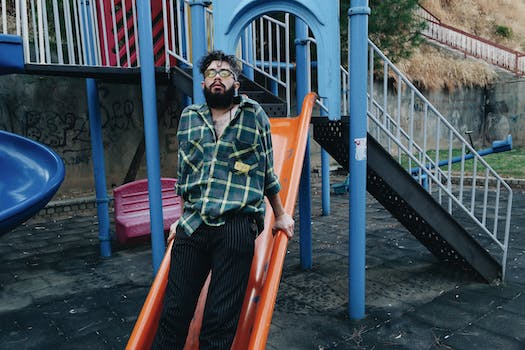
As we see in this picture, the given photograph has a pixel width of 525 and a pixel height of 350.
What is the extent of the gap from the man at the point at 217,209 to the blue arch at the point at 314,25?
3.87 feet

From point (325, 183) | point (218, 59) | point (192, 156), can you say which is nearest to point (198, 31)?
point (218, 59)

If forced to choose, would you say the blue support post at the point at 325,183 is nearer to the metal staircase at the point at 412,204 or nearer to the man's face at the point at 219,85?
the metal staircase at the point at 412,204

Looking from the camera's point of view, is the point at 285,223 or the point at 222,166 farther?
the point at 285,223

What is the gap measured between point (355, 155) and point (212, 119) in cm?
140

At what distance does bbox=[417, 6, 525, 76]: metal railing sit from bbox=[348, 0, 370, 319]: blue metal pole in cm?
1589

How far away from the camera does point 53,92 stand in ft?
23.7

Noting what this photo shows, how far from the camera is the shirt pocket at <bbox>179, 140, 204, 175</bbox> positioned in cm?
201

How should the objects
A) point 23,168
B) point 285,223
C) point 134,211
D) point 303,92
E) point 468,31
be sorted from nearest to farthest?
1. point 285,223
2. point 23,168
3. point 303,92
4. point 134,211
5. point 468,31

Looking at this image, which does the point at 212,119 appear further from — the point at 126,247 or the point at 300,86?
the point at 126,247

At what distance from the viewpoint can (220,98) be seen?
6.79ft

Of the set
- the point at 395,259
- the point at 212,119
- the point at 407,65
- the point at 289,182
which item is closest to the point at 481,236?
the point at 395,259

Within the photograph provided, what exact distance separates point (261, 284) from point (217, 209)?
0.77 meters

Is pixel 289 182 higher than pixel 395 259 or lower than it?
higher

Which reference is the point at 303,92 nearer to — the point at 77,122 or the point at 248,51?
the point at 248,51
